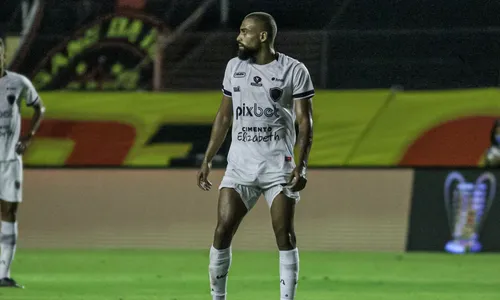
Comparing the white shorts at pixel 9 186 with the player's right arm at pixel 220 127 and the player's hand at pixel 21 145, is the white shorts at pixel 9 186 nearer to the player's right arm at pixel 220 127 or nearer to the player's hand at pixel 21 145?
the player's hand at pixel 21 145

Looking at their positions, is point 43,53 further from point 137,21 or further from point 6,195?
point 6,195

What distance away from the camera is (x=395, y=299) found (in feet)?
30.7

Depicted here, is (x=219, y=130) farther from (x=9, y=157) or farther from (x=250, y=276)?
(x=250, y=276)

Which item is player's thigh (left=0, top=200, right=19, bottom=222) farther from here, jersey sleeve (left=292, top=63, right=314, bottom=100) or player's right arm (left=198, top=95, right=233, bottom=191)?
jersey sleeve (left=292, top=63, right=314, bottom=100)

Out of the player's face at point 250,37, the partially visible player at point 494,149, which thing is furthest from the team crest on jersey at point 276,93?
the partially visible player at point 494,149

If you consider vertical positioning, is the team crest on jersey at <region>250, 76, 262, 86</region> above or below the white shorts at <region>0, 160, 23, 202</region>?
above

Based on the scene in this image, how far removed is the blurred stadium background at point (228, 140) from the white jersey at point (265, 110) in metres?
6.21

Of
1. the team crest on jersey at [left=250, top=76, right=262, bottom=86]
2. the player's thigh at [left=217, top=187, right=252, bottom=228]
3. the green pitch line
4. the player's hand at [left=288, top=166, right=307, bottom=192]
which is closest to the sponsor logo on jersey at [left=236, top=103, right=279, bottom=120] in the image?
the team crest on jersey at [left=250, top=76, right=262, bottom=86]

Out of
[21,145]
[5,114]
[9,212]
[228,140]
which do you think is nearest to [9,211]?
[9,212]

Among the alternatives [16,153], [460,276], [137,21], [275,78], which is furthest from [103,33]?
[275,78]

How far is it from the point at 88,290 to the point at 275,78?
342 centimetres

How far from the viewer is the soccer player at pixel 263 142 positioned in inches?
292

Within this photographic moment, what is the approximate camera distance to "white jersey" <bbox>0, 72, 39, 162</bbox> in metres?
10.2

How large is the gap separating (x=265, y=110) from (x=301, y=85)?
28cm
